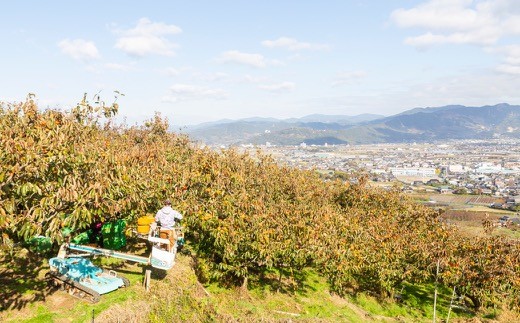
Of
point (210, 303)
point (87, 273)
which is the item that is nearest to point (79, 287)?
point (87, 273)

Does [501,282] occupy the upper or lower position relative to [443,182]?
upper

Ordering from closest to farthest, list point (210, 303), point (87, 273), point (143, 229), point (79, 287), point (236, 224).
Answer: point (79, 287) → point (87, 273) → point (143, 229) → point (210, 303) → point (236, 224)

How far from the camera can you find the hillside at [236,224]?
10.8 metres

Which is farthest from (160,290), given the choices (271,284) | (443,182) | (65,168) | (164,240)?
(443,182)

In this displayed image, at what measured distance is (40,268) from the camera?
50.1 ft

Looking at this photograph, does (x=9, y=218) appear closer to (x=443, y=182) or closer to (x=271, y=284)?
(x=271, y=284)

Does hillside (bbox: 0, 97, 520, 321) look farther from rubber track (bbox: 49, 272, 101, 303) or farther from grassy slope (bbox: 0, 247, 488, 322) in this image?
rubber track (bbox: 49, 272, 101, 303)

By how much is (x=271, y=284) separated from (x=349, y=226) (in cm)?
761

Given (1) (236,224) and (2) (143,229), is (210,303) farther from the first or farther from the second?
(2) (143,229)

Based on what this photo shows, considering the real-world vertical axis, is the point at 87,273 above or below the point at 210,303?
above

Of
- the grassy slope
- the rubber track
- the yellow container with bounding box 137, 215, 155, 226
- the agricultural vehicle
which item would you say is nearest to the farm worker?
the agricultural vehicle

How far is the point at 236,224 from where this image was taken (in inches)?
788

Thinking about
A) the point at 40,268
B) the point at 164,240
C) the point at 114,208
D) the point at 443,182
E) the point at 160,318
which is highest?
the point at 114,208

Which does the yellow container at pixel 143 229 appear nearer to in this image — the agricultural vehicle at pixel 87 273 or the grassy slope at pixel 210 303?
the agricultural vehicle at pixel 87 273
